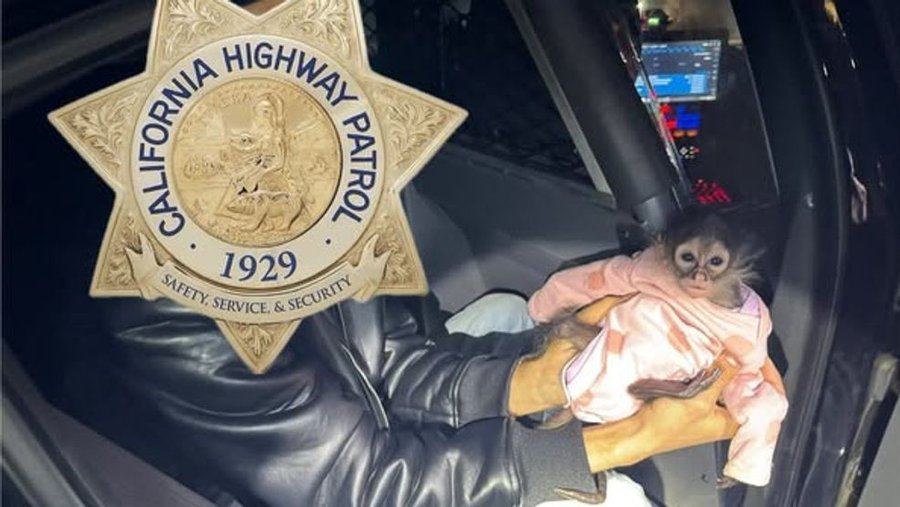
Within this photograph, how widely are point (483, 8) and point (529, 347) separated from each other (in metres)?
0.33

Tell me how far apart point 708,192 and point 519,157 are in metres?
0.18

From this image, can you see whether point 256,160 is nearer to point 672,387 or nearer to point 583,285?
point 583,285

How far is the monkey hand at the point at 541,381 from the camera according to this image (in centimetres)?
118

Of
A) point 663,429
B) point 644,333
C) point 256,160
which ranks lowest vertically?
point 663,429

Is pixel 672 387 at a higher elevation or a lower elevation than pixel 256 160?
lower

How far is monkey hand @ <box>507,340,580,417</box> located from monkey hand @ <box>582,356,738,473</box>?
0.16 feet

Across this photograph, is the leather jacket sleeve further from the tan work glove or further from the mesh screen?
the mesh screen

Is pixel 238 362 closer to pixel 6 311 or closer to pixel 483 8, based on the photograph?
pixel 6 311

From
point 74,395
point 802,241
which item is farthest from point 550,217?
point 74,395

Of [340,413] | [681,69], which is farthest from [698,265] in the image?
[340,413]

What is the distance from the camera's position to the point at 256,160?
1.13 m

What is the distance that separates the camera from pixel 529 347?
119 centimetres

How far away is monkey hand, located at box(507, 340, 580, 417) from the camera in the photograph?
3.86 feet

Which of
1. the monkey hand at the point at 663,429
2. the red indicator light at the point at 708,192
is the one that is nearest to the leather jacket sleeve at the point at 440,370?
the monkey hand at the point at 663,429
